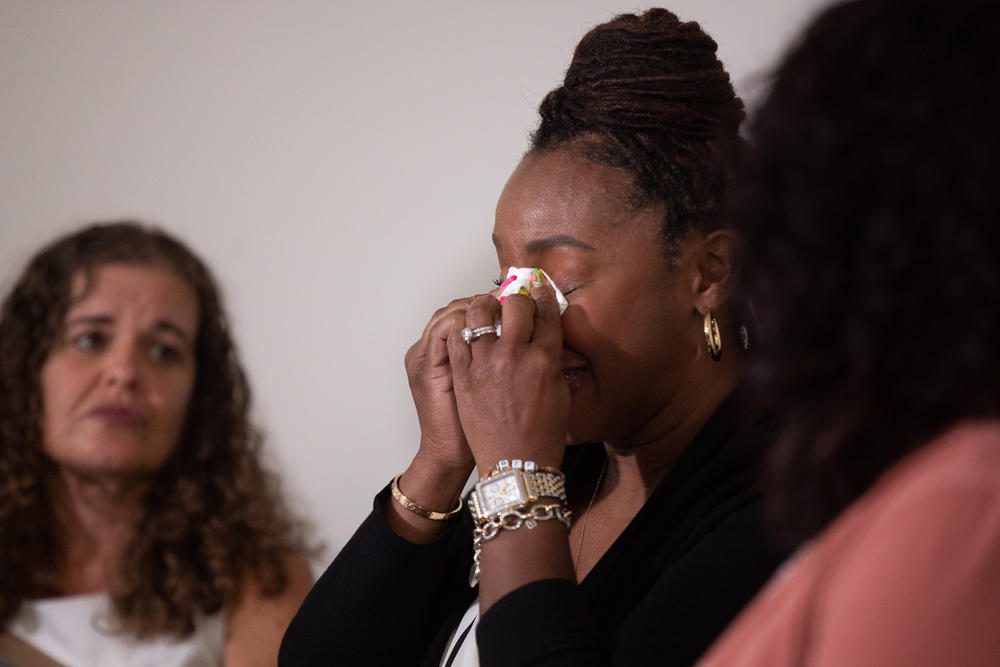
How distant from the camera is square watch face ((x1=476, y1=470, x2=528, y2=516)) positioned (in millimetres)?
899

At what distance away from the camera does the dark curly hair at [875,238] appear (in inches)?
19.2

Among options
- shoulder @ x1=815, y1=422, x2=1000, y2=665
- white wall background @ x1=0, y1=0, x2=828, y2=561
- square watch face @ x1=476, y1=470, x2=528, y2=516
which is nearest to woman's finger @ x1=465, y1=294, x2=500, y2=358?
square watch face @ x1=476, y1=470, x2=528, y2=516

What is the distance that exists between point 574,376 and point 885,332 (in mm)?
569

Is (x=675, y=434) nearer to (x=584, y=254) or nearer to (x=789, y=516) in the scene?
(x=584, y=254)

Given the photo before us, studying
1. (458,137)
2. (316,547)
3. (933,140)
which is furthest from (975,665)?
(316,547)

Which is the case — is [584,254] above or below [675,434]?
above

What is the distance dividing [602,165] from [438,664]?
0.58m

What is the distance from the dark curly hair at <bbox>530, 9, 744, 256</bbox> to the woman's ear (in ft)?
0.05

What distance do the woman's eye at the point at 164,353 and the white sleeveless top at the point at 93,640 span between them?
0.37m

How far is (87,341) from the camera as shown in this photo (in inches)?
60.4

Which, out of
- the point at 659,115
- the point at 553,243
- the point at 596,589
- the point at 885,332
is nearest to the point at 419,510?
the point at 596,589

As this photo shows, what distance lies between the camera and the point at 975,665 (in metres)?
0.45

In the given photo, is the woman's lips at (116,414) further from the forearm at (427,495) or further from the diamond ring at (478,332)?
the diamond ring at (478,332)

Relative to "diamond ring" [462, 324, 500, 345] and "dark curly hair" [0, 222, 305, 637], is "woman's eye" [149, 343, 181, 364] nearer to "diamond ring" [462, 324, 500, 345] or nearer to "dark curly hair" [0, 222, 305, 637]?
"dark curly hair" [0, 222, 305, 637]
